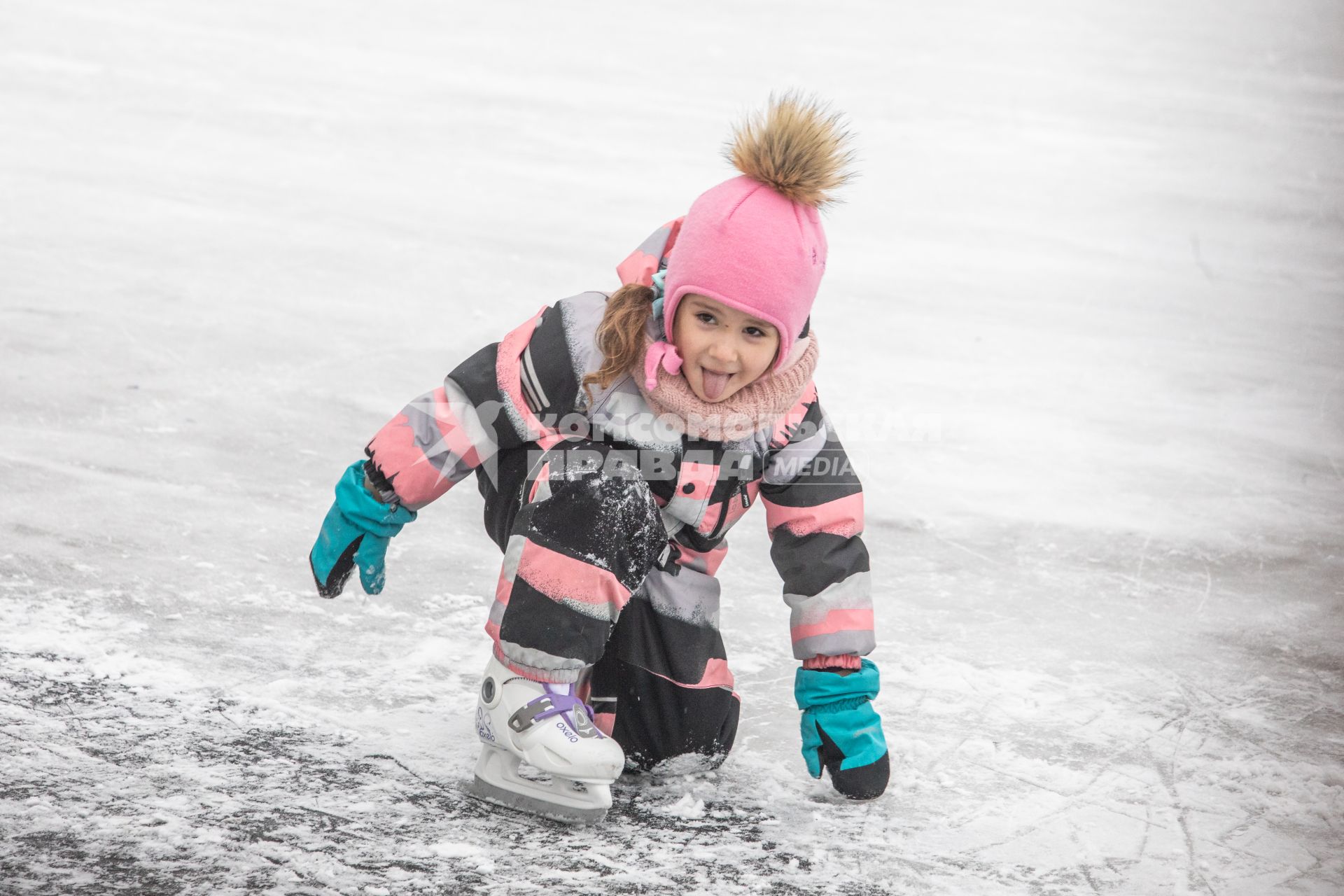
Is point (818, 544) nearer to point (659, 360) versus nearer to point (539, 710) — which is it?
point (659, 360)

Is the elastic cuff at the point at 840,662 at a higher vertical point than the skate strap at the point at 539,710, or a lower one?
higher

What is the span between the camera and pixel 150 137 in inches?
231

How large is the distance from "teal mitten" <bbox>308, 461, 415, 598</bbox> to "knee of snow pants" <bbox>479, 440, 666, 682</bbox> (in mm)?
206

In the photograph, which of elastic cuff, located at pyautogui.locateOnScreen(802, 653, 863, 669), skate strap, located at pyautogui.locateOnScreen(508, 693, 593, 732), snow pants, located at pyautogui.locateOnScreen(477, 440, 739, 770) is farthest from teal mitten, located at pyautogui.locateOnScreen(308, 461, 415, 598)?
elastic cuff, located at pyautogui.locateOnScreen(802, 653, 863, 669)

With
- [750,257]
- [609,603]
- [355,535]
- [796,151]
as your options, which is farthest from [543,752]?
[796,151]

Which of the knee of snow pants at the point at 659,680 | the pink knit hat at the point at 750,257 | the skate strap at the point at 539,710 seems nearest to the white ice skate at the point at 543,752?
the skate strap at the point at 539,710

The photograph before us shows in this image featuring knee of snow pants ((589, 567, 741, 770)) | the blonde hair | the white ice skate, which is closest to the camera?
the white ice skate

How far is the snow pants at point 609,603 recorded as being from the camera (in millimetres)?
1792

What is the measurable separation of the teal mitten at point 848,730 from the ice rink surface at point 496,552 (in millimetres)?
43

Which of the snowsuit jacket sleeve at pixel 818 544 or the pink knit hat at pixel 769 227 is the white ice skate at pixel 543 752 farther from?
the pink knit hat at pixel 769 227

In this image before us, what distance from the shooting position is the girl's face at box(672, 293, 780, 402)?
6.08 ft

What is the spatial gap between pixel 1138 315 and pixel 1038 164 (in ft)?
7.89

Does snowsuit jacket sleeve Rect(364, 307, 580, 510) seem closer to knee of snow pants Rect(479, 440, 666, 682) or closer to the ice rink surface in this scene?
knee of snow pants Rect(479, 440, 666, 682)

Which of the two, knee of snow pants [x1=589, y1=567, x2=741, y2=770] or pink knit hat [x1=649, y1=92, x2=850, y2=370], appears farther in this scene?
knee of snow pants [x1=589, y1=567, x2=741, y2=770]
